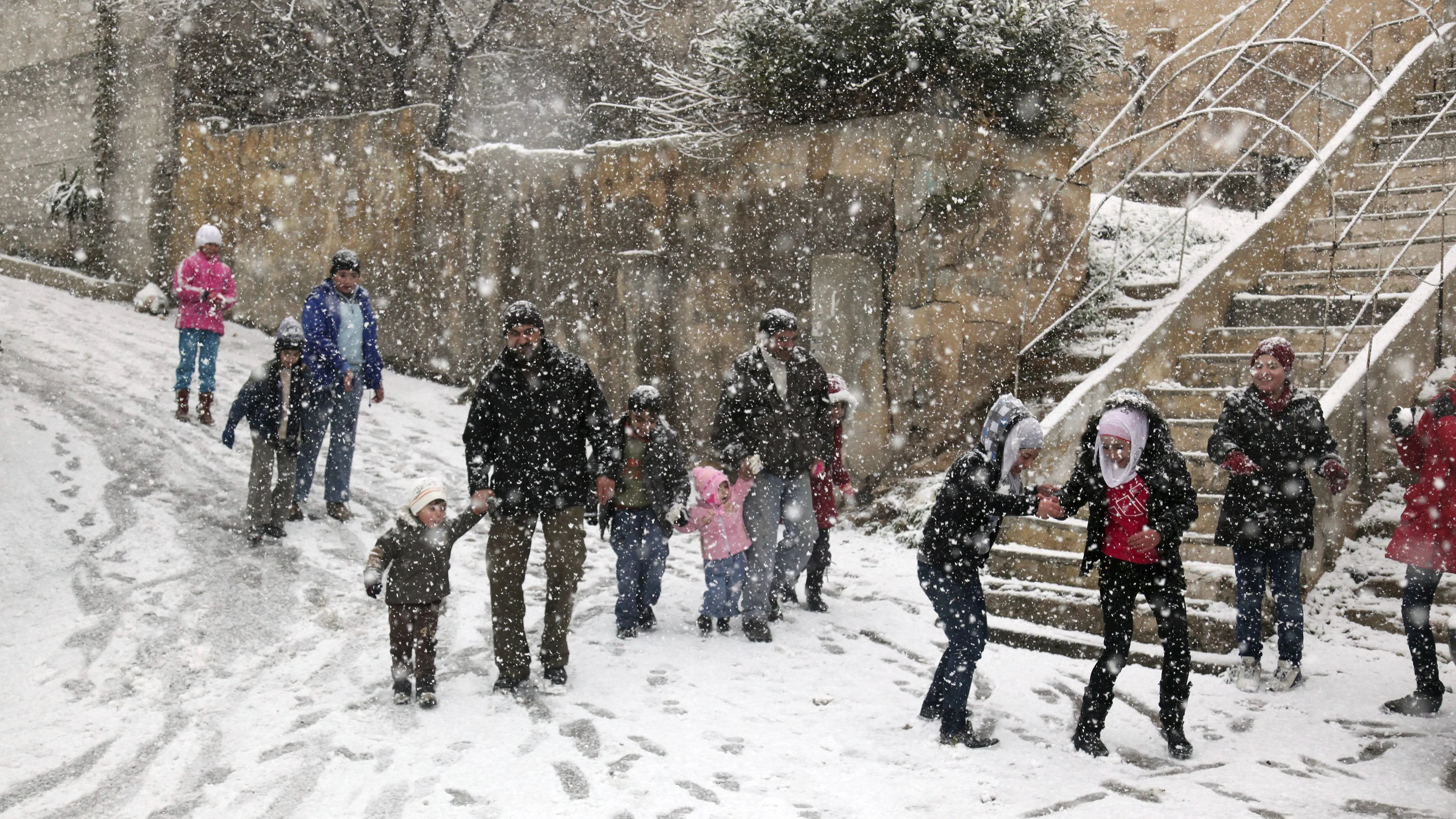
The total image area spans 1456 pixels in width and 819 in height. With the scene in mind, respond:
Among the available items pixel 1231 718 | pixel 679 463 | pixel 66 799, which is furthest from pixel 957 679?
pixel 66 799

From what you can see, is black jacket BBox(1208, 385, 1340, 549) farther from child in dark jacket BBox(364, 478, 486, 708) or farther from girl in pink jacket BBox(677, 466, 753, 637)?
child in dark jacket BBox(364, 478, 486, 708)

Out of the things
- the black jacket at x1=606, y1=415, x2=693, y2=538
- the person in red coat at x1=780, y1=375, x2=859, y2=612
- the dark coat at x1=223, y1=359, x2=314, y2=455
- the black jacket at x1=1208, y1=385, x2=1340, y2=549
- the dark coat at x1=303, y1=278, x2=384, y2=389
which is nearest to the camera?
the black jacket at x1=1208, y1=385, x2=1340, y2=549

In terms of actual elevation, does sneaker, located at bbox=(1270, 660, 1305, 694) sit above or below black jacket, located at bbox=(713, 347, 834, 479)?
below

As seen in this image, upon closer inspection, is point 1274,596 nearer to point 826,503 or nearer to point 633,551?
point 826,503

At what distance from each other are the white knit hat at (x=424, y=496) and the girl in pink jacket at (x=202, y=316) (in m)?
5.02

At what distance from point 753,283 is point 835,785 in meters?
5.58

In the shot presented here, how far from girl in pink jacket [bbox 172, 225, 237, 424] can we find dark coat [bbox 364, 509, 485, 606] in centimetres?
508

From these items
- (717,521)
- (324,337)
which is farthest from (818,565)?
(324,337)

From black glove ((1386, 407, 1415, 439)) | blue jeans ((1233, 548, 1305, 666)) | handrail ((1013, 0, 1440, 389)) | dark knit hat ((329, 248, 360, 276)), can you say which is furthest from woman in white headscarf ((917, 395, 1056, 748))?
dark knit hat ((329, 248, 360, 276))

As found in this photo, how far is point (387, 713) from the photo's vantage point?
5.05 metres

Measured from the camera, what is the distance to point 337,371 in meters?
7.83

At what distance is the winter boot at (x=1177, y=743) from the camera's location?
461 cm

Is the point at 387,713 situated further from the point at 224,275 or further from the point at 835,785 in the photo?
the point at 224,275

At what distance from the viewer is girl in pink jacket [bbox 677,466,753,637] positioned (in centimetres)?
619
